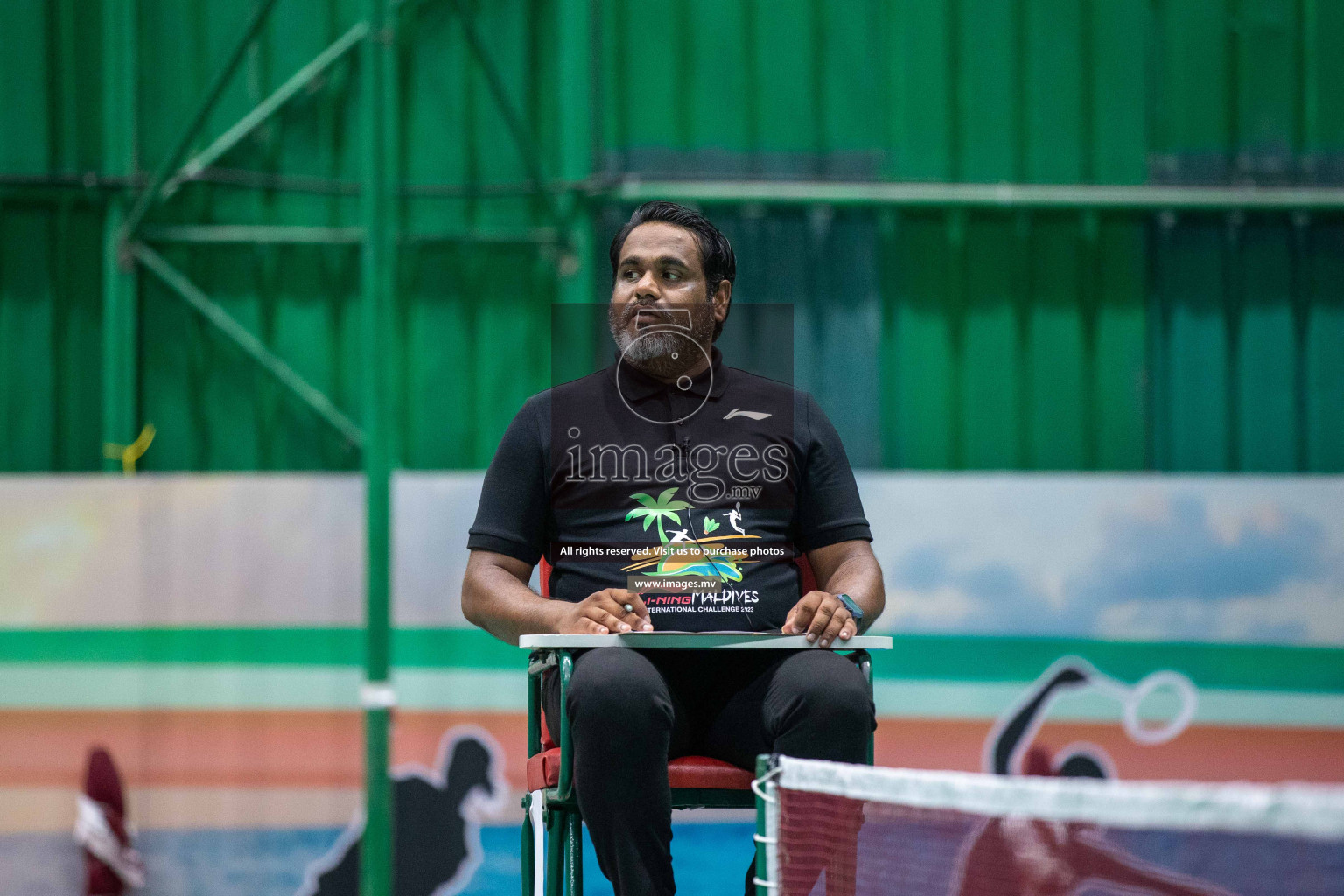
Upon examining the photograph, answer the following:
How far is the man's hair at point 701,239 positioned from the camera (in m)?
2.02

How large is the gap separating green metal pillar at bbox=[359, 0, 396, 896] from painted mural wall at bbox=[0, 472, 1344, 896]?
10 centimetres

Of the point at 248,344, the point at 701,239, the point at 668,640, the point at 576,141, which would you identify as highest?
the point at 576,141

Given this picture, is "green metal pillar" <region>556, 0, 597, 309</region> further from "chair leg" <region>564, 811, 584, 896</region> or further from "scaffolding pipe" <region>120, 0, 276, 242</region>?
"chair leg" <region>564, 811, 584, 896</region>

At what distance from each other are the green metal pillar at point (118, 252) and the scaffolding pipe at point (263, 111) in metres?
0.23

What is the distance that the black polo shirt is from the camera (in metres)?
1.81

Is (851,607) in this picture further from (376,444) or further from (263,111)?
(263,111)

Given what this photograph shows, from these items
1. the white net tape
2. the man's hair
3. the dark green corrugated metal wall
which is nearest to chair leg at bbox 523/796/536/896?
the white net tape

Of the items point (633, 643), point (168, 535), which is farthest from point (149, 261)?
point (633, 643)

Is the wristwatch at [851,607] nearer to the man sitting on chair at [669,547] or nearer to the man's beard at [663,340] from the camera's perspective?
the man sitting on chair at [669,547]

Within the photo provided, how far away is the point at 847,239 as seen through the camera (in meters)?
4.65

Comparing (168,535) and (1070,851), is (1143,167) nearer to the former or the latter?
(1070,851)

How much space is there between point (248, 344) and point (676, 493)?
10.5 ft

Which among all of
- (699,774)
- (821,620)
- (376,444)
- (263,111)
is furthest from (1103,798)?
(263,111)

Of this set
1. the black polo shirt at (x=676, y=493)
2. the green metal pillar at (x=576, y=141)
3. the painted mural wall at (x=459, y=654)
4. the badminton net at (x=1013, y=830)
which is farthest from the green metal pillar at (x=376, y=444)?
the black polo shirt at (x=676, y=493)
